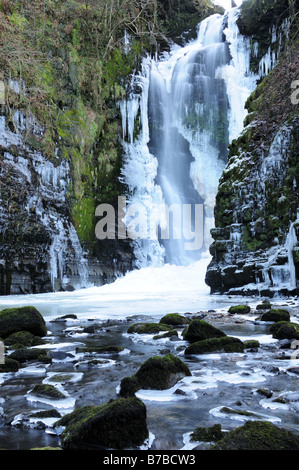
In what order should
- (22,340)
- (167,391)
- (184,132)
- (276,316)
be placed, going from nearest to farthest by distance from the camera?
(167,391) → (22,340) → (276,316) → (184,132)

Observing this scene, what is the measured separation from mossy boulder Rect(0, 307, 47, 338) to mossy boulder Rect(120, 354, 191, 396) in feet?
11.1

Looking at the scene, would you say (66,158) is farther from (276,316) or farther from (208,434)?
(208,434)

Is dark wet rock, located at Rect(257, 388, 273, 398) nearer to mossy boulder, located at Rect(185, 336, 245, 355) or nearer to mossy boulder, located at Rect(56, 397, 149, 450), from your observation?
mossy boulder, located at Rect(56, 397, 149, 450)

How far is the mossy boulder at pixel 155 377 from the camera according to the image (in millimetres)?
3340

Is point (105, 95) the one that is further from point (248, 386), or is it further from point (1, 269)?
point (248, 386)

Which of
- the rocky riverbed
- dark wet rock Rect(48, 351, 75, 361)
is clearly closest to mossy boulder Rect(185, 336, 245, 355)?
the rocky riverbed

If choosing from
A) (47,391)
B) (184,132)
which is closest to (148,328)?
(47,391)

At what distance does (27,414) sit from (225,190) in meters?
14.8

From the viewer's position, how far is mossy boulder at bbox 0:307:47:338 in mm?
6175

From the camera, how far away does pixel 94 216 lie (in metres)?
22.5

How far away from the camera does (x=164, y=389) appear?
3.35 m

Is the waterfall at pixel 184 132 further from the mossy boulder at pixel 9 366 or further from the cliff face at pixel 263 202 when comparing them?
the mossy boulder at pixel 9 366

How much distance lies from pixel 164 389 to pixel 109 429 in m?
1.15

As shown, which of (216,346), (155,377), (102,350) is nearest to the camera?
(155,377)
